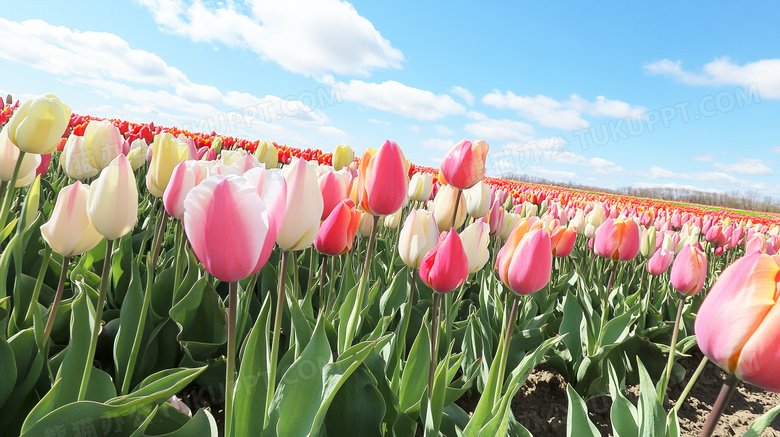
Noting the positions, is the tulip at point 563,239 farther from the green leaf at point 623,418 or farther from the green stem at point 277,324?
the green stem at point 277,324

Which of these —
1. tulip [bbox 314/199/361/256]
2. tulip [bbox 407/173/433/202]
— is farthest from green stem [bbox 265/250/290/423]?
tulip [bbox 407/173/433/202]

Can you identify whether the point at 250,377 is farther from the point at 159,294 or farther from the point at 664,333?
the point at 664,333

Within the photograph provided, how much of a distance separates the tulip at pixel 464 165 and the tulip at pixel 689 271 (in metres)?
0.94

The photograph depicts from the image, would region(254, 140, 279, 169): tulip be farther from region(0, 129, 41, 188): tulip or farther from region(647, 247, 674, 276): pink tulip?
region(647, 247, 674, 276): pink tulip

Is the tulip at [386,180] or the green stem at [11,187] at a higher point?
the tulip at [386,180]

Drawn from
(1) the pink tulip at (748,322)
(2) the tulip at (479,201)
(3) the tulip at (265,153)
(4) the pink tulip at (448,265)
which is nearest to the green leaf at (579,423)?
(4) the pink tulip at (448,265)

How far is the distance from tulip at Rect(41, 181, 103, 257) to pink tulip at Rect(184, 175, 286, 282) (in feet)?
1.73

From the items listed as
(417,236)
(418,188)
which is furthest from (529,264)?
(418,188)

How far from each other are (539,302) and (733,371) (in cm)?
231

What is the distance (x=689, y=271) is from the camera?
6.42ft

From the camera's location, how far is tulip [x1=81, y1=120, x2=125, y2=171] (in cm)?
224

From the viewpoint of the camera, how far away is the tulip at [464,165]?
6.54 ft

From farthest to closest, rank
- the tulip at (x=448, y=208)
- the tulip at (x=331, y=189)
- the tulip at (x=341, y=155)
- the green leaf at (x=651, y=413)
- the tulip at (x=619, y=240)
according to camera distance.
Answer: the tulip at (x=341, y=155) → the tulip at (x=619, y=240) → the tulip at (x=448, y=208) → the tulip at (x=331, y=189) → the green leaf at (x=651, y=413)

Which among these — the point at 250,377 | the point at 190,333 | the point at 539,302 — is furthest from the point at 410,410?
the point at 539,302
